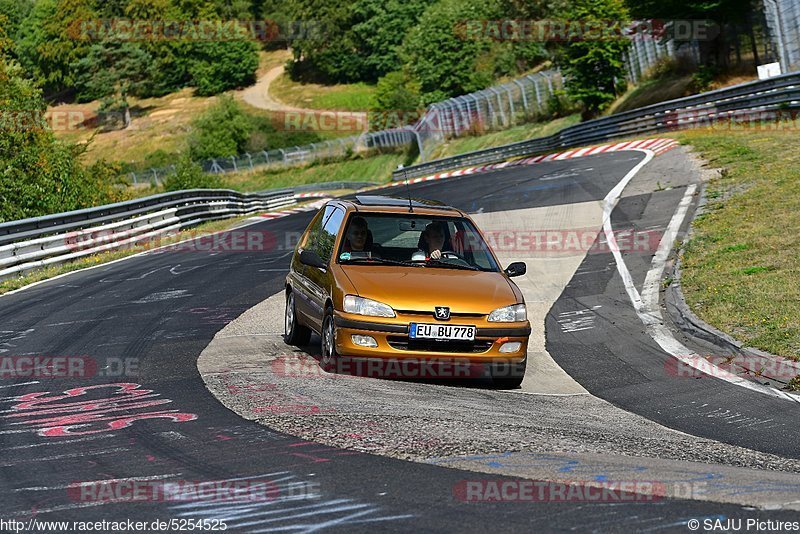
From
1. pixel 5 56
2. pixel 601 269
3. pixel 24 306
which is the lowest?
pixel 601 269

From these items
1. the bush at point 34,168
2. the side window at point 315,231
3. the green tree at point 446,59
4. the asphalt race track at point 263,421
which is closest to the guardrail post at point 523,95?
the green tree at point 446,59

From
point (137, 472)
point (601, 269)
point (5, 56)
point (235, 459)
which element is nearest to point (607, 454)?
point (235, 459)

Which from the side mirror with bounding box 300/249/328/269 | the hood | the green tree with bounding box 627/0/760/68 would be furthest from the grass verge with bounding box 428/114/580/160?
the hood

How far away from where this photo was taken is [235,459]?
6078 mm

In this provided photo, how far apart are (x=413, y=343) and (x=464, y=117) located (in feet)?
174

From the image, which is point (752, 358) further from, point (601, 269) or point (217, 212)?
point (217, 212)

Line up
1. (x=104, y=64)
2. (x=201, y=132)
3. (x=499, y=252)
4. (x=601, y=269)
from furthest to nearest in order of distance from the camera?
(x=104, y=64), (x=201, y=132), (x=499, y=252), (x=601, y=269)

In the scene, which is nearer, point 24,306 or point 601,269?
point 24,306

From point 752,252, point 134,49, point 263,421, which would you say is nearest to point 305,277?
point 263,421

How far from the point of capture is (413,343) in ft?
31.3

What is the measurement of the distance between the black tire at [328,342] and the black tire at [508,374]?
146 centimetres

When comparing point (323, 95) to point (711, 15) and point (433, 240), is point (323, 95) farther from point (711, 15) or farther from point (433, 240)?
point (433, 240)

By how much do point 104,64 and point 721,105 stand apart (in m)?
94.3

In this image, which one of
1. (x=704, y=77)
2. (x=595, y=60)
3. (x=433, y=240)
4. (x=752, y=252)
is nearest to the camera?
(x=433, y=240)
